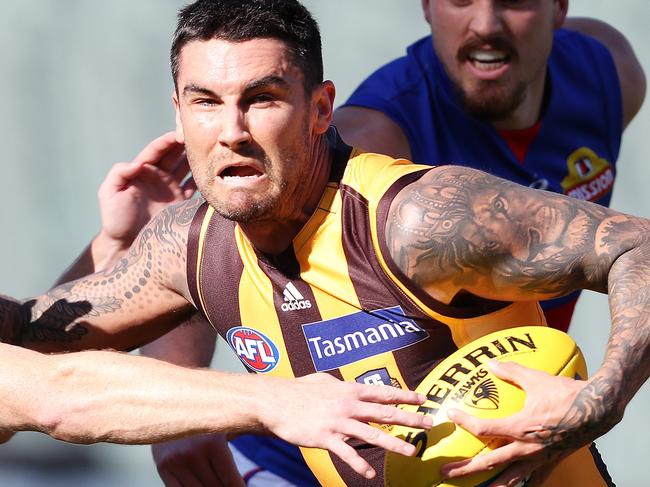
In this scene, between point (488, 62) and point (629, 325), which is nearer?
point (629, 325)

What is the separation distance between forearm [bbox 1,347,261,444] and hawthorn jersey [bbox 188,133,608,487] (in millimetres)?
398

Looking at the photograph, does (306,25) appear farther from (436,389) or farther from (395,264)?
(436,389)

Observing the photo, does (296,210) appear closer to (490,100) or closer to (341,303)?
(341,303)

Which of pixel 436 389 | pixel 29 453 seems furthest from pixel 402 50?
pixel 436 389

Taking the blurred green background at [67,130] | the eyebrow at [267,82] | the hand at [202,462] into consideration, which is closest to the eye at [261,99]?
the eyebrow at [267,82]

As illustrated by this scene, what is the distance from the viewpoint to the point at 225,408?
2.91 meters

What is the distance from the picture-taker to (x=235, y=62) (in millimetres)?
3201

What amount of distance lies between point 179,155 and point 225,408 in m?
1.57

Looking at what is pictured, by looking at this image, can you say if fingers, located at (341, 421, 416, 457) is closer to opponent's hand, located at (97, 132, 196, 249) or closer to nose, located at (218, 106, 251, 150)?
nose, located at (218, 106, 251, 150)

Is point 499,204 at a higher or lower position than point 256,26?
lower

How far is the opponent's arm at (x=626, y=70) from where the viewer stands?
5.17m

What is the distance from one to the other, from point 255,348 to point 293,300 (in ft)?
0.66

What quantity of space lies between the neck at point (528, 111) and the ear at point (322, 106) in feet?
4.67

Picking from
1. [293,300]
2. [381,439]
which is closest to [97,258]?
[293,300]
